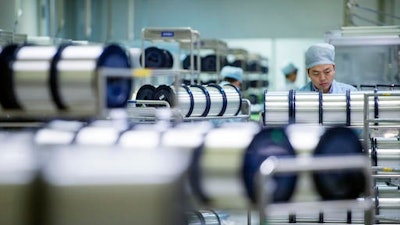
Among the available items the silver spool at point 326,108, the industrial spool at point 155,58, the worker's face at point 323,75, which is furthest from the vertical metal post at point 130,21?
the silver spool at point 326,108

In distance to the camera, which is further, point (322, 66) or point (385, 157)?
point (322, 66)

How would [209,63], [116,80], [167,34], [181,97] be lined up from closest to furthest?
[116,80] < [181,97] < [167,34] < [209,63]

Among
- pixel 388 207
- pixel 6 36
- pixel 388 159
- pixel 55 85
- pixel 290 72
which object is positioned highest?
pixel 6 36

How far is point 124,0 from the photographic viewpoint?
9617 millimetres

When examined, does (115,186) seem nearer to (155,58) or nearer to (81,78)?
(81,78)

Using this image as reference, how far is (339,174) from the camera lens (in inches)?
72.3

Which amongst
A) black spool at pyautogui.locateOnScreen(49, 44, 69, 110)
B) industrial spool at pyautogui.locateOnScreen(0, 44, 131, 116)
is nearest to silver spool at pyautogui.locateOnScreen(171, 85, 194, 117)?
industrial spool at pyautogui.locateOnScreen(0, 44, 131, 116)

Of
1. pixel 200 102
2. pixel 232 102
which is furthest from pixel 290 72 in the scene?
pixel 200 102

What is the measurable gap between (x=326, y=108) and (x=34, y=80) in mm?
1547

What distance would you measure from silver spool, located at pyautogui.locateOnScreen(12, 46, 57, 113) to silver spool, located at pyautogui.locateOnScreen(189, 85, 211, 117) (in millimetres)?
2005

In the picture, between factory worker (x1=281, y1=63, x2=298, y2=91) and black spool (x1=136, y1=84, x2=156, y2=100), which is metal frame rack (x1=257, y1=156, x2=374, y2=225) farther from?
factory worker (x1=281, y1=63, x2=298, y2=91)

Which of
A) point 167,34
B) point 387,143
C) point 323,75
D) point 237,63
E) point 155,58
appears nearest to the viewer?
point 387,143

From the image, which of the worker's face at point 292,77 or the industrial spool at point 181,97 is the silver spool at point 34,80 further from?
the worker's face at point 292,77

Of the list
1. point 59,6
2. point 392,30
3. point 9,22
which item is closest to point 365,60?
point 392,30
